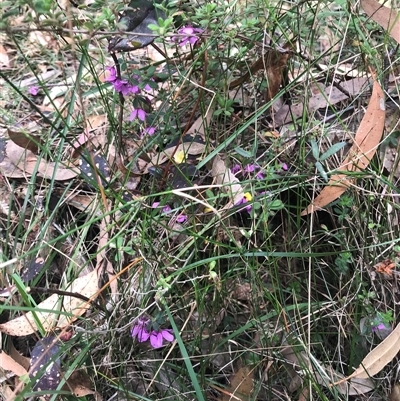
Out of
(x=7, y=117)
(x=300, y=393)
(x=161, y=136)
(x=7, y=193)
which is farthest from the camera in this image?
(x=7, y=117)

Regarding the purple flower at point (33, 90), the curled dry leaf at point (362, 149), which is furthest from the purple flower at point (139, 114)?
the purple flower at point (33, 90)

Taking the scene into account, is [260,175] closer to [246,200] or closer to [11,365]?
[246,200]

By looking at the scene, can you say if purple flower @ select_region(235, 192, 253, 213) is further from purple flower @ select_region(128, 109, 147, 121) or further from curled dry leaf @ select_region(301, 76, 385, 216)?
purple flower @ select_region(128, 109, 147, 121)

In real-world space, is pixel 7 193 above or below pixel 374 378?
below

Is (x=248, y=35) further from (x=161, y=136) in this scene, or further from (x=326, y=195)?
(x=326, y=195)

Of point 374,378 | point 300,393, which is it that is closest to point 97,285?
point 300,393

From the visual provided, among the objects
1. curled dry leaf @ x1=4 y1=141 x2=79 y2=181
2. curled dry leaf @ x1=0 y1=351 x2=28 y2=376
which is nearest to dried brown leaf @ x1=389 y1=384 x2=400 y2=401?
curled dry leaf @ x1=0 y1=351 x2=28 y2=376
